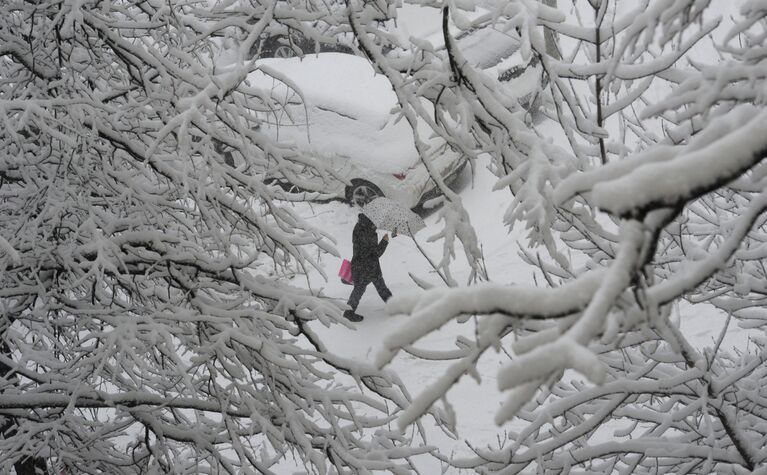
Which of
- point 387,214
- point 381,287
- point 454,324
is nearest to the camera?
point 387,214

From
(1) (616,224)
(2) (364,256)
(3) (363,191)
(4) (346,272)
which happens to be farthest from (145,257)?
(3) (363,191)

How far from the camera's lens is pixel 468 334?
25.9 feet

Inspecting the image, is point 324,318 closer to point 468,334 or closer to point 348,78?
point 468,334

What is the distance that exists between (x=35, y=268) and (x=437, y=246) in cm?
617

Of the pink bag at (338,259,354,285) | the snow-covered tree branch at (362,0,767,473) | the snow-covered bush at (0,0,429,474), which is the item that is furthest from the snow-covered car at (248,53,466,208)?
the snow-covered bush at (0,0,429,474)

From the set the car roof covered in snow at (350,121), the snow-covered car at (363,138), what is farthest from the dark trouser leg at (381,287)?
the car roof covered in snow at (350,121)

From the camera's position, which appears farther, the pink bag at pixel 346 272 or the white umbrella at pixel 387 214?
the pink bag at pixel 346 272

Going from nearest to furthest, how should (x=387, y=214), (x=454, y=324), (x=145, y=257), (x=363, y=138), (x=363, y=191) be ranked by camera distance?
(x=145, y=257) → (x=387, y=214) → (x=454, y=324) → (x=363, y=191) → (x=363, y=138)

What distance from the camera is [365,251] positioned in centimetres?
842

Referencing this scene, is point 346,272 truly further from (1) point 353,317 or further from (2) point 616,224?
(2) point 616,224

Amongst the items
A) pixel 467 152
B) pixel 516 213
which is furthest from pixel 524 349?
pixel 467 152

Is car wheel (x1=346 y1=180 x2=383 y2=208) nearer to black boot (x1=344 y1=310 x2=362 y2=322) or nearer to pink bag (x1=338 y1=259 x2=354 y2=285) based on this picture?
pink bag (x1=338 y1=259 x2=354 y2=285)

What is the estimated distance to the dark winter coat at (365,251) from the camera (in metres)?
8.42

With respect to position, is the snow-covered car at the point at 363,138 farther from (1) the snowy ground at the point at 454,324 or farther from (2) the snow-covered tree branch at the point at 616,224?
(2) the snow-covered tree branch at the point at 616,224
